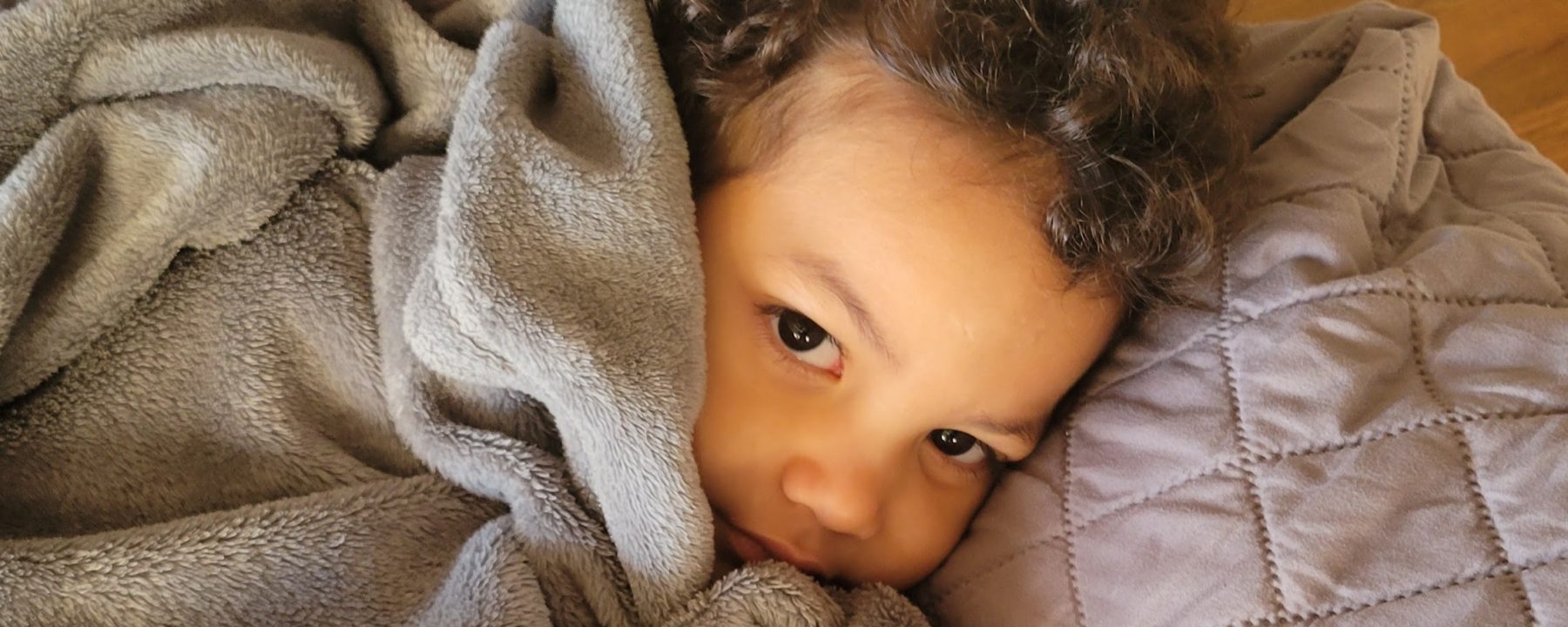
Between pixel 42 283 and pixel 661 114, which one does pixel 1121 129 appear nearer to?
pixel 661 114

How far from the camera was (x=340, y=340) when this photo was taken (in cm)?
72

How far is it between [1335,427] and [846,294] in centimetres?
29

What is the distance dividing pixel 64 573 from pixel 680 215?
15.5 inches

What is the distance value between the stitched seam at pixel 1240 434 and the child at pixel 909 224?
1.1 inches

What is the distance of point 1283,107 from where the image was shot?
0.86m

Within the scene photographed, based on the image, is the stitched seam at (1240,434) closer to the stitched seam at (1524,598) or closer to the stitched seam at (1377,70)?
the stitched seam at (1524,598)

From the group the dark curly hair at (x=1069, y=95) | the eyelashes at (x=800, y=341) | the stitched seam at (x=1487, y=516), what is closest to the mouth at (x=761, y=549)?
the eyelashes at (x=800, y=341)

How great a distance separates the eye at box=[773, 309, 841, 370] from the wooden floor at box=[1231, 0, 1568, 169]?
665mm

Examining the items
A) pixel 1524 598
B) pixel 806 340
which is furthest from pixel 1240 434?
pixel 806 340

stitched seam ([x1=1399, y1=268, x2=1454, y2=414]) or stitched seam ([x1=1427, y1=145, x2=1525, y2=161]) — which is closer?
stitched seam ([x1=1399, y1=268, x2=1454, y2=414])

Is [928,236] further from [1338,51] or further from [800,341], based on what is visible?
[1338,51]

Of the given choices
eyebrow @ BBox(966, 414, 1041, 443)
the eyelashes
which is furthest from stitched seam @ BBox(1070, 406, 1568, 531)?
the eyelashes

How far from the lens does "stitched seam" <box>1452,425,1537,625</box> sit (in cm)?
55

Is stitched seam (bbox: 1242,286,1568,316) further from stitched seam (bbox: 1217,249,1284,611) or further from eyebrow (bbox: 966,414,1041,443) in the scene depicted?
eyebrow (bbox: 966,414,1041,443)
